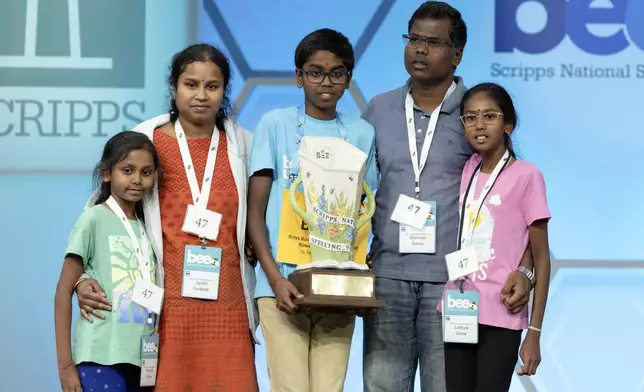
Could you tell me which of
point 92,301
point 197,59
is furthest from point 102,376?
point 197,59

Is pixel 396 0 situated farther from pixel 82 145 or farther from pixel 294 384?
pixel 294 384

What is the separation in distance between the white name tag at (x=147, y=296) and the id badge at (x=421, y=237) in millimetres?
674

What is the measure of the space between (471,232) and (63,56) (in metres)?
2.10

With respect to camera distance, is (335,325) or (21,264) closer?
(335,325)

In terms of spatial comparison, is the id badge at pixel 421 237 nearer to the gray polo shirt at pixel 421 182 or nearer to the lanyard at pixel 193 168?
the gray polo shirt at pixel 421 182

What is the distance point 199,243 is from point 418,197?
2.03ft

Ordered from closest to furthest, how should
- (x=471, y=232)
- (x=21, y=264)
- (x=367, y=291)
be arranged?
(x=367, y=291)
(x=471, y=232)
(x=21, y=264)

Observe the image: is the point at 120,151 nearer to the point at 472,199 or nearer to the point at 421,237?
the point at 421,237

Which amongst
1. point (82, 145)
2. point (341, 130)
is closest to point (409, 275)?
point (341, 130)

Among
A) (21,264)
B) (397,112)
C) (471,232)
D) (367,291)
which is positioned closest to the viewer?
(367,291)

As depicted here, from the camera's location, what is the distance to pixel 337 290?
2.42 m

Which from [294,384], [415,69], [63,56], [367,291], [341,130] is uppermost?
[63,56]

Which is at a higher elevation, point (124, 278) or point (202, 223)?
point (202, 223)

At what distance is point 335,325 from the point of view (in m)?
2.58
